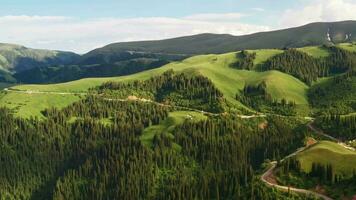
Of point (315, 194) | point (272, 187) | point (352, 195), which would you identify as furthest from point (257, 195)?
point (352, 195)

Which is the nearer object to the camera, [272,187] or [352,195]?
[352,195]

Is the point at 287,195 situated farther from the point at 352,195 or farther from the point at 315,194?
the point at 352,195

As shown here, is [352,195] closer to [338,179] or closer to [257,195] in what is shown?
[338,179]

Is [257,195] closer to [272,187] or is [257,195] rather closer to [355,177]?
[272,187]

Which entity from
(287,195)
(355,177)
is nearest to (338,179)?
(355,177)

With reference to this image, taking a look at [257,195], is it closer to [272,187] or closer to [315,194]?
[272,187]

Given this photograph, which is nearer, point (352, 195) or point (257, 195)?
point (352, 195)

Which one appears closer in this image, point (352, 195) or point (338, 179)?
point (352, 195)
